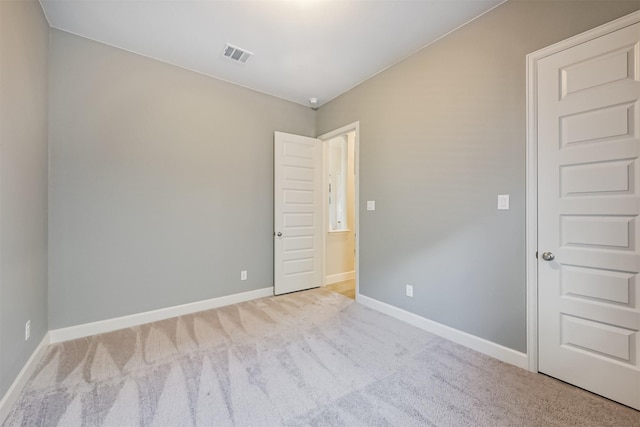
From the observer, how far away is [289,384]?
1845mm

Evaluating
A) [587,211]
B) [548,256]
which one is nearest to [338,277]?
[548,256]

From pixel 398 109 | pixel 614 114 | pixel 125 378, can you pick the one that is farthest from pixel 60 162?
pixel 614 114

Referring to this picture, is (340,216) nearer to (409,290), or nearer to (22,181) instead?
(409,290)

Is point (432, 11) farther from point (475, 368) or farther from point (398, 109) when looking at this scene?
point (475, 368)

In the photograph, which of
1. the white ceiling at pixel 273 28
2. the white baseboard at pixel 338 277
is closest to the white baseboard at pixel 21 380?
the white ceiling at pixel 273 28

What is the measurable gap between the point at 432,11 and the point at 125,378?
12.2 feet

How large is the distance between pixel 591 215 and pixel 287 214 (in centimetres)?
307

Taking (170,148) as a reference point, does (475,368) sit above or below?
below

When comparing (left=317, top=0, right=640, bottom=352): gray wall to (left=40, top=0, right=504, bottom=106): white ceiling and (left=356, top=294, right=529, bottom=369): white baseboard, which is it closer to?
(left=356, top=294, right=529, bottom=369): white baseboard

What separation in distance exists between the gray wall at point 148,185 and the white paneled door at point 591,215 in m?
3.01

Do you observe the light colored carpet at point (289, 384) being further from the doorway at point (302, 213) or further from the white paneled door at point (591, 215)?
the doorway at point (302, 213)

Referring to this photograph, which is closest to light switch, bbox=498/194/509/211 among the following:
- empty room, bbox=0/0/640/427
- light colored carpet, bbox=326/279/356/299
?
empty room, bbox=0/0/640/427

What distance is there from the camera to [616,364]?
1665mm

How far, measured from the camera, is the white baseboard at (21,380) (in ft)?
5.10
